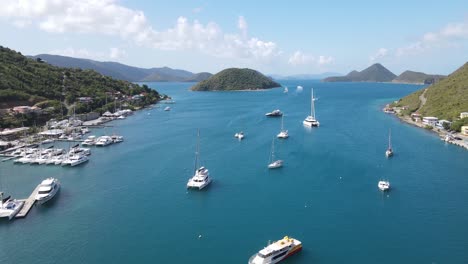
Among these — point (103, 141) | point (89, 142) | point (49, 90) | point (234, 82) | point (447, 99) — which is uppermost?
point (234, 82)

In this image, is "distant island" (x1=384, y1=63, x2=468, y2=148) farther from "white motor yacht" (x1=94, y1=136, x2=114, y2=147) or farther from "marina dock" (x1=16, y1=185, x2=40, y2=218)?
"marina dock" (x1=16, y1=185, x2=40, y2=218)

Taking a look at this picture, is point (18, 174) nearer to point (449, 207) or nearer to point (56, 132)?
point (56, 132)

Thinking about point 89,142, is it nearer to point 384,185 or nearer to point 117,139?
point 117,139

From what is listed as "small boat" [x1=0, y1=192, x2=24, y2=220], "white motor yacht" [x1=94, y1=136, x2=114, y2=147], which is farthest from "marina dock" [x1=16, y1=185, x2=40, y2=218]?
"white motor yacht" [x1=94, y1=136, x2=114, y2=147]

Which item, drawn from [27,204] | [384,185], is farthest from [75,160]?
[384,185]

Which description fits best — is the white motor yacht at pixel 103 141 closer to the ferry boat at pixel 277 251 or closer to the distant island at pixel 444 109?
the ferry boat at pixel 277 251
